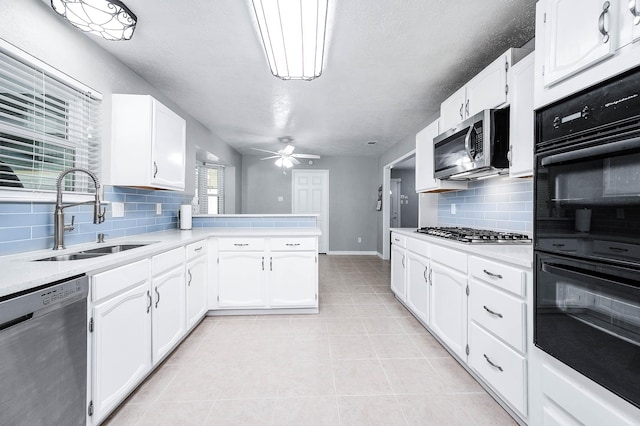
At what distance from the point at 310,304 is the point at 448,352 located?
4.34 feet

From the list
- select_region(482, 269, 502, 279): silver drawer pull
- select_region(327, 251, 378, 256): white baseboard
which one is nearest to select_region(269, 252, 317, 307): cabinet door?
select_region(482, 269, 502, 279): silver drawer pull

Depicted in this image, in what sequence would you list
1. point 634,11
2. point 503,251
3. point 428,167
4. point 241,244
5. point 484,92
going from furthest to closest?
1. point 428,167
2. point 241,244
3. point 484,92
4. point 503,251
5. point 634,11

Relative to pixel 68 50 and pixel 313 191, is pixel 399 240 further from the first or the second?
pixel 313 191

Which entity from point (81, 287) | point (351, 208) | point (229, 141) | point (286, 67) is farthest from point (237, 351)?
point (351, 208)

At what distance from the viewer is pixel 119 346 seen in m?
1.42

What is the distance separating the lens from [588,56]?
101cm

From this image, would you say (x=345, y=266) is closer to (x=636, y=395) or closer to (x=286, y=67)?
(x=286, y=67)

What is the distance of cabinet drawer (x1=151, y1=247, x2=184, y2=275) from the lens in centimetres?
177

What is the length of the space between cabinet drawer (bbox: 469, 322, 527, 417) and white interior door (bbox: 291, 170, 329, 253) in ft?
16.5

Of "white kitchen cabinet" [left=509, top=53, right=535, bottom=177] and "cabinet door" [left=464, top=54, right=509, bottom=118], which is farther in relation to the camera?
"cabinet door" [left=464, top=54, right=509, bottom=118]

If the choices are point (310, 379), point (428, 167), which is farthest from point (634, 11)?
point (310, 379)

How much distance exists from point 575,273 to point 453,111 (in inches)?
73.4

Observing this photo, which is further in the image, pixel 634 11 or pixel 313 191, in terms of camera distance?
pixel 313 191

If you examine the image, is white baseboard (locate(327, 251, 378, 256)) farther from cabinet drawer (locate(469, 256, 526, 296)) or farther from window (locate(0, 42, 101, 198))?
window (locate(0, 42, 101, 198))
